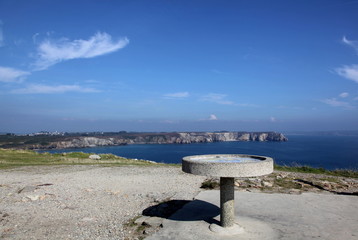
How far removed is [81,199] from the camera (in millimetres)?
9445

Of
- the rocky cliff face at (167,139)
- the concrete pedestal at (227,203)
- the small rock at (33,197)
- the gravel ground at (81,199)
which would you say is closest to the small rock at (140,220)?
the gravel ground at (81,199)

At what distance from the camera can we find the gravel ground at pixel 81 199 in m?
6.58

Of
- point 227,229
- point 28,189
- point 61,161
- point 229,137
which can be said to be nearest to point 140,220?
point 227,229

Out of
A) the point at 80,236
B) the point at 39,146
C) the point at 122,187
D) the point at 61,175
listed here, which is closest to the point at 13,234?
the point at 80,236

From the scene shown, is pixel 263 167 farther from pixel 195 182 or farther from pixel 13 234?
pixel 195 182

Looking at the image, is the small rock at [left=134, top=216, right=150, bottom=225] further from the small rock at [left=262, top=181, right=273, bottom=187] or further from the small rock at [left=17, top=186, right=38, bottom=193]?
the small rock at [left=262, top=181, right=273, bottom=187]

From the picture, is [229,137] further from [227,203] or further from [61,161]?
[227,203]

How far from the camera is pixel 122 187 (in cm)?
1143

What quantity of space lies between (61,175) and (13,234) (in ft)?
27.7

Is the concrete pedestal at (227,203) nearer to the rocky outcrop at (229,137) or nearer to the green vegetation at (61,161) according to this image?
the green vegetation at (61,161)

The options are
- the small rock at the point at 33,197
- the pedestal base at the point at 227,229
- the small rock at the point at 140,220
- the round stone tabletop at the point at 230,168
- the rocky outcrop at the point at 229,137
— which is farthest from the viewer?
the rocky outcrop at the point at 229,137

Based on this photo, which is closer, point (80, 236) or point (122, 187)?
point (80, 236)

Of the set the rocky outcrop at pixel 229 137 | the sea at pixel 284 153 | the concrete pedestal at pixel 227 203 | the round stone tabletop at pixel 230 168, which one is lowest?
the sea at pixel 284 153

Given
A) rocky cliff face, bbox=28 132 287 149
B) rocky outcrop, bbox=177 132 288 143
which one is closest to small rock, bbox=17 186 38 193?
rocky cliff face, bbox=28 132 287 149
